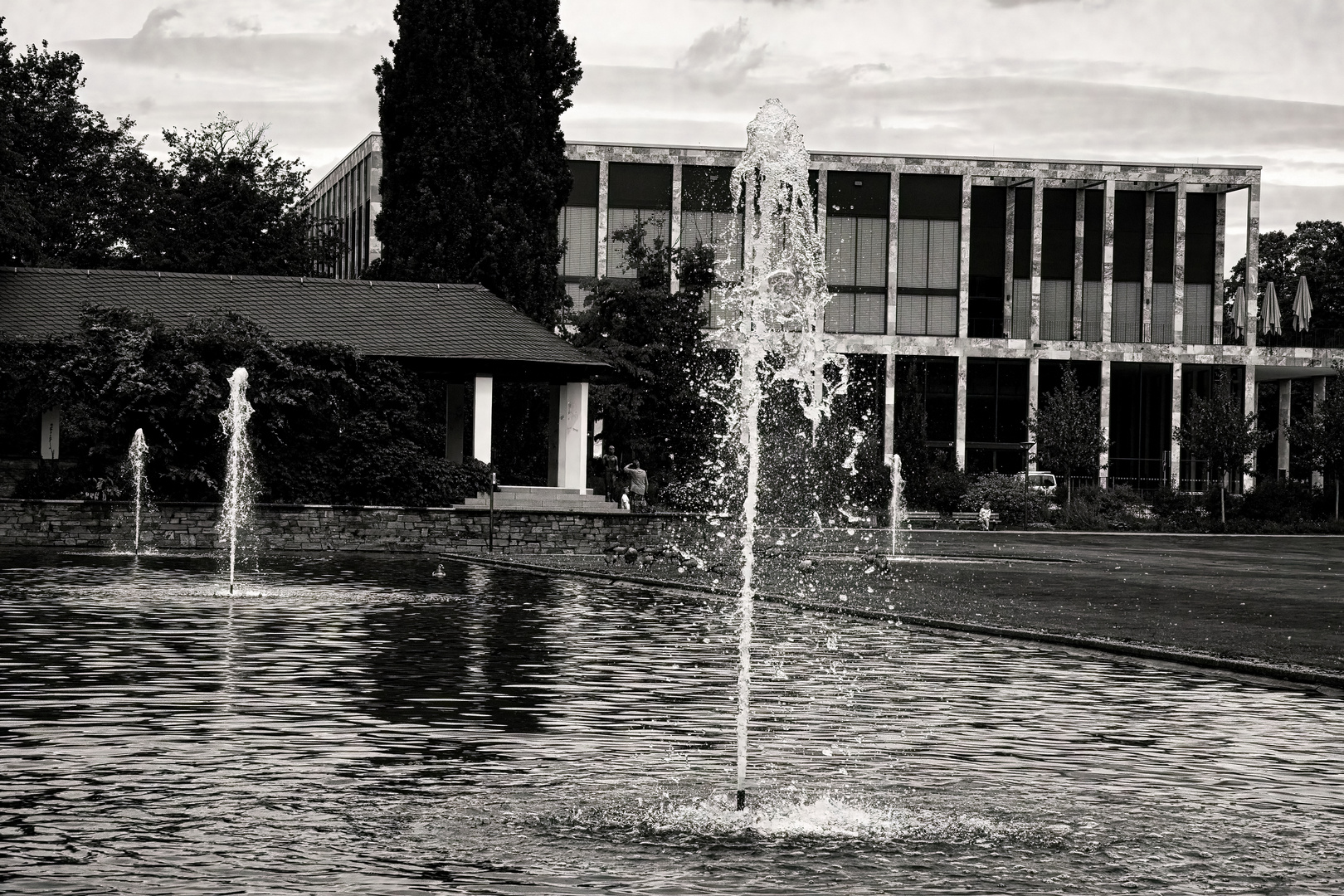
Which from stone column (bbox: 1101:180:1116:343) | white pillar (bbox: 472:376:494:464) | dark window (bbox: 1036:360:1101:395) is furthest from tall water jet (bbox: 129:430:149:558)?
stone column (bbox: 1101:180:1116:343)

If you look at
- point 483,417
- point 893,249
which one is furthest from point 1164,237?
point 483,417

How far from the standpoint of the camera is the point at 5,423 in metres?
43.9

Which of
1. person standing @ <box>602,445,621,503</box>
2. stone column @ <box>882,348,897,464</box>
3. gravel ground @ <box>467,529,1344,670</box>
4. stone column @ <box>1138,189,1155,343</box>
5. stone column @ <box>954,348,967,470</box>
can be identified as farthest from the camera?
stone column @ <box>1138,189,1155,343</box>

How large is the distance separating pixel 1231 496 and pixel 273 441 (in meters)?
36.2

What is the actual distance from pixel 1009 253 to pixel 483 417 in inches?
1677

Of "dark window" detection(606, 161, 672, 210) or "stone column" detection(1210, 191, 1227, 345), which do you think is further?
"stone column" detection(1210, 191, 1227, 345)

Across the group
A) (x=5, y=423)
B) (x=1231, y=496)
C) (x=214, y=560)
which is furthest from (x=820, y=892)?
(x=1231, y=496)

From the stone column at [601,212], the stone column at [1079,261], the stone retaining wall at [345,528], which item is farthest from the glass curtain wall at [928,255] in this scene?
the stone retaining wall at [345,528]

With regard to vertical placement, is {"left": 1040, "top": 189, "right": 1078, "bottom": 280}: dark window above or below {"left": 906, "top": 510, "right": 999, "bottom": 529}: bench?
above

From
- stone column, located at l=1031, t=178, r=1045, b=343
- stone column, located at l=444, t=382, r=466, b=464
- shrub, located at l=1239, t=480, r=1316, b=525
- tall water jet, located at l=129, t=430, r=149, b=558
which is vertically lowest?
shrub, located at l=1239, t=480, r=1316, b=525

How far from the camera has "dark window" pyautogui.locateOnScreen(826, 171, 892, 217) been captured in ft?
264

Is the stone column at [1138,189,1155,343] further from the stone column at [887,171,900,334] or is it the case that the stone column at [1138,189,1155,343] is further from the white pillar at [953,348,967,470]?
the stone column at [887,171,900,334]

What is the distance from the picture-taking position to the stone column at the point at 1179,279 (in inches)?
3177

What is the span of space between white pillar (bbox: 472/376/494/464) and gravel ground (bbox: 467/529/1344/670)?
25.1 ft
